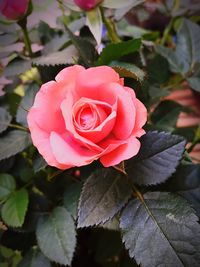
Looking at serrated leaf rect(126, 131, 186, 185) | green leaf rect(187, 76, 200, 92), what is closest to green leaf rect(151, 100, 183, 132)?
green leaf rect(187, 76, 200, 92)

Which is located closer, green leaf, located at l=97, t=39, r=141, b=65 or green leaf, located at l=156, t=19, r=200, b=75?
green leaf, located at l=97, t=39, r=141, b=65

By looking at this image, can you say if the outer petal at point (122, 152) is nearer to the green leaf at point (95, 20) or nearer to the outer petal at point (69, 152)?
the outer petal at point (69, 152)

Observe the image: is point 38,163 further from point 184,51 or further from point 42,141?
point 184,51

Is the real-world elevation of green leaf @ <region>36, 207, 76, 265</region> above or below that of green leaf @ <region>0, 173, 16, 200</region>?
below

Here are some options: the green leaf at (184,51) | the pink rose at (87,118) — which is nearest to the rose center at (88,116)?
the pink rose at (87,118)

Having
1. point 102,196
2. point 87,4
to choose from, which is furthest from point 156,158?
point 87,4

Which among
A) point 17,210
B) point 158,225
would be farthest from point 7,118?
point 158,225

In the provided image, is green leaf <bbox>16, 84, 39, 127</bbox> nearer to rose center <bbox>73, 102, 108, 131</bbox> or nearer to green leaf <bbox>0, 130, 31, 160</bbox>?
green leaf <bbox>0, 130, 31, 160</bbox>
